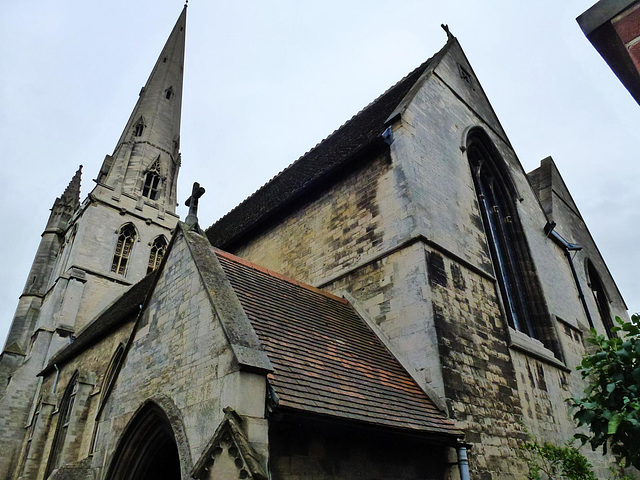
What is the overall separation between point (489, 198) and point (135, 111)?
28.6 m

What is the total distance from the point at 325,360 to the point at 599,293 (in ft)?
49.7

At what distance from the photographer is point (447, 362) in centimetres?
693

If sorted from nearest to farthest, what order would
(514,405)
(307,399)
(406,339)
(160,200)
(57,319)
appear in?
1. (307,399)
2. (406,339)
3. (514,405)
4. (57,319)
5. (160,200)

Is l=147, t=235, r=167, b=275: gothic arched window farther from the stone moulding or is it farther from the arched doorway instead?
the stone moulding

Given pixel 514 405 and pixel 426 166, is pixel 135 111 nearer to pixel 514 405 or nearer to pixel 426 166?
pixel 426 166

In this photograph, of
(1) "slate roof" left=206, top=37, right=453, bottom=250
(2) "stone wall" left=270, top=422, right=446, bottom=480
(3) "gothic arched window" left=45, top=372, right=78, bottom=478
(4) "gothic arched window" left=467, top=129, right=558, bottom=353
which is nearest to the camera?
(2) "stone wall" left=270, top=422, right=446, bottom=480

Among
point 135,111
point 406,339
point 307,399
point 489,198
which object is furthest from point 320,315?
point 135,111

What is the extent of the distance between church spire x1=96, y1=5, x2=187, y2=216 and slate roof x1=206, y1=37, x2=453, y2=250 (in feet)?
48.7

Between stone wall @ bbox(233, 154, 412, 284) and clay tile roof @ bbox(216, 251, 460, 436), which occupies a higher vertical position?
stone wall @ bbox(233, 154, 412, 284)

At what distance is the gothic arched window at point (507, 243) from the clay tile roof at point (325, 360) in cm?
476

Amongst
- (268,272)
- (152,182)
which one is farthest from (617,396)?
(152,182)

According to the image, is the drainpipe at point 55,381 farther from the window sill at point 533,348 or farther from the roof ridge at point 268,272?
the window sill at point 533,348

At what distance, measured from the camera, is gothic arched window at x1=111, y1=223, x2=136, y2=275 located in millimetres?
24469

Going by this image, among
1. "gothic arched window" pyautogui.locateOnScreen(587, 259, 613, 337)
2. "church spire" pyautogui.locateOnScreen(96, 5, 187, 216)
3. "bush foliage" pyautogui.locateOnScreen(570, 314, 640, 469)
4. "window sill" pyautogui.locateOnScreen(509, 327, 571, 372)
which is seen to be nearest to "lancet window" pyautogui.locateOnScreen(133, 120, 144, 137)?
"church spire" pyautogui.locateOnScreen(96, 5, 187, 216)
